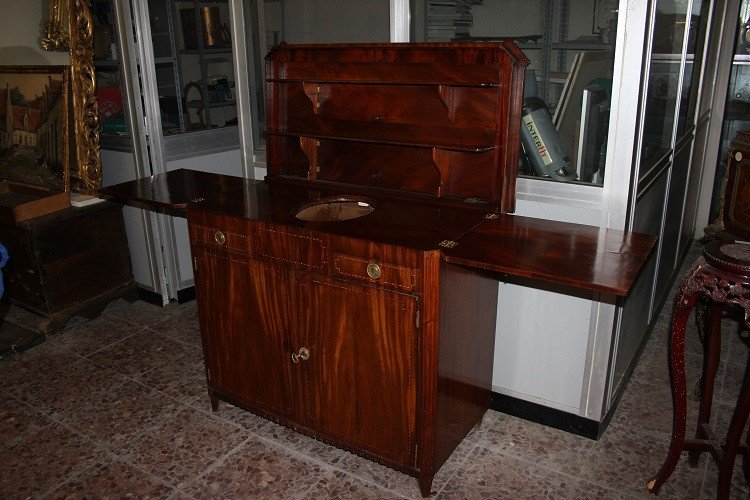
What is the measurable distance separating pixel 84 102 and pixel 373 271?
223cm

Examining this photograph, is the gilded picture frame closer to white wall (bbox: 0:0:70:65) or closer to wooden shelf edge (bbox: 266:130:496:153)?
white wall (bbox: 0:0:70:65)

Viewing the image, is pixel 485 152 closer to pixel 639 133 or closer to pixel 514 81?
pixel 514 81

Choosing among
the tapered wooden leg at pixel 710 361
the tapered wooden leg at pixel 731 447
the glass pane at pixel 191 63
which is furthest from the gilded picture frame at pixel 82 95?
the tapered wooden leg at pixel 731 447

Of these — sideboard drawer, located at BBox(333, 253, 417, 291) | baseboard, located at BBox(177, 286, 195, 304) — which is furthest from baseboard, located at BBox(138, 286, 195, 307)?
sideboard drawer, located at BBox(333, 253, 417, 291)

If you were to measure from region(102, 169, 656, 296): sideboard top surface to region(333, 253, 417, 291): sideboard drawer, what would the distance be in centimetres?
8

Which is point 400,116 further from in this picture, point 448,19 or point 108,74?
point 108,74

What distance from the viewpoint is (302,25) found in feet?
8.52

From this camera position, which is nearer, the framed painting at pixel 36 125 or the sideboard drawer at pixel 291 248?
the sideboard drawer at pixel 291 248

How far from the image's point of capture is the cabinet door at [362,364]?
6.31 feet

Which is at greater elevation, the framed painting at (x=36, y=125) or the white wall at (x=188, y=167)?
the framed painting at (x=36, y=125)

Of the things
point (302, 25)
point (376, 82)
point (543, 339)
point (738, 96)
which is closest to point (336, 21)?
point (302, 25)

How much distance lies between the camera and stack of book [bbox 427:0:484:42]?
2.30m

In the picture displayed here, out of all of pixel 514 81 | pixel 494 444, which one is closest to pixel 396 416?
pixel 494 444

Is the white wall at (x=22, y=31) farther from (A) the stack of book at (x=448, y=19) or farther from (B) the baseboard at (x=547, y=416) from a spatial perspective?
(B) the baseboard at (x=547, y=416)
